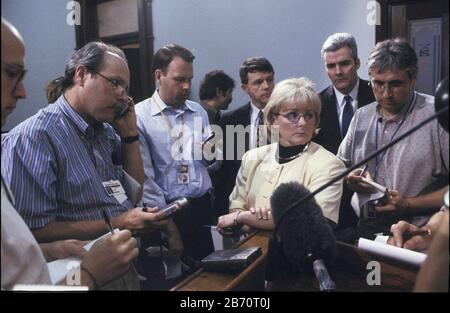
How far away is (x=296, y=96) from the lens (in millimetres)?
1345

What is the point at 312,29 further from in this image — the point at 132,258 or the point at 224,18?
the point at 132,258

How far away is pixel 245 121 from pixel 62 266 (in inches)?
26.1

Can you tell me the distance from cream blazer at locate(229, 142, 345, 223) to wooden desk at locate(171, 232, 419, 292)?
12 cm

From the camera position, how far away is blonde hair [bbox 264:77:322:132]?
1336mm

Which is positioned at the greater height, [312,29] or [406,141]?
[312,29]

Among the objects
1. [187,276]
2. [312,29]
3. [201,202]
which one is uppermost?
[312,29]

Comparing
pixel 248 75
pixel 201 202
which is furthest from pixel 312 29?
pixel 201 202

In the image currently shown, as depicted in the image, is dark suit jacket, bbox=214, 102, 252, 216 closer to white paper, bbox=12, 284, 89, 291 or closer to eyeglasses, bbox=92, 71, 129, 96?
eyeglasses, bbox=92, 71, 129, 96

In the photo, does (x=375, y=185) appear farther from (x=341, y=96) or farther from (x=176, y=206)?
(x=176, y=206)

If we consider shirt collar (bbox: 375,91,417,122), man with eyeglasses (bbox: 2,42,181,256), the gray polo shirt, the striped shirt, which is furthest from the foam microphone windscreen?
the striped shirt

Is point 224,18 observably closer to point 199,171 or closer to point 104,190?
point 199,171

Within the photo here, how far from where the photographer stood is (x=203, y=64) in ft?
4.69

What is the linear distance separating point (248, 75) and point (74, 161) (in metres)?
0.56

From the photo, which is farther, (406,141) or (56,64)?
(56,64)
